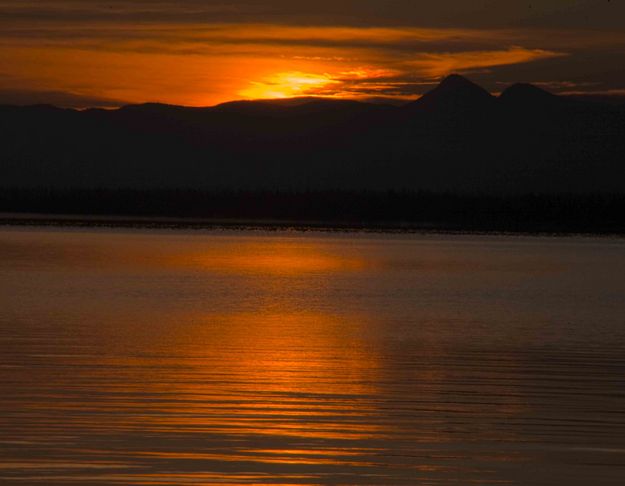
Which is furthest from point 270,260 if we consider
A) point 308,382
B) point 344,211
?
point 344,211

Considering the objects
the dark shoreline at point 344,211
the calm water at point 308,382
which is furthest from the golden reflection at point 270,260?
the dark shoreline at point 344,211

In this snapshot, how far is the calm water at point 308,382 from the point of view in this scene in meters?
14.6

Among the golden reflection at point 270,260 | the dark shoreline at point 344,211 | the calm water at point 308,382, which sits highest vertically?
the calm water at point 308,382

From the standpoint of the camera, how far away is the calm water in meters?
14.6

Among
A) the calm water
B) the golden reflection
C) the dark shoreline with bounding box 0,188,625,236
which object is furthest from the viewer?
the dark shoreline with bounding box 0,188,625,236

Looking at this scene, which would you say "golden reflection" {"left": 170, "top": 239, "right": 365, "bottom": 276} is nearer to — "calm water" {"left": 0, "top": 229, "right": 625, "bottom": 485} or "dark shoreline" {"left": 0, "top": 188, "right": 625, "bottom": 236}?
"calm water" {"left": 0, "top": 229, "right": 625, "bottom": 485}

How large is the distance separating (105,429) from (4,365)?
19.1 ft

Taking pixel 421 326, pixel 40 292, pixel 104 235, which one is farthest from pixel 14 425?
pixel 104 235

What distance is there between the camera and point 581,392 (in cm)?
1970

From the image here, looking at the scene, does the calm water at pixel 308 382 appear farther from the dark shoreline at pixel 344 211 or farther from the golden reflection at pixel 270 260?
the dark shoreline at pixel 344 211

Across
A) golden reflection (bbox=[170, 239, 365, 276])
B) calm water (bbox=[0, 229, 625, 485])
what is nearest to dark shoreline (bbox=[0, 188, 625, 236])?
golden reflection (bbox=[170, 239, 365, 276])

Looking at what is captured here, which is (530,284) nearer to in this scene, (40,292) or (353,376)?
(40,292)

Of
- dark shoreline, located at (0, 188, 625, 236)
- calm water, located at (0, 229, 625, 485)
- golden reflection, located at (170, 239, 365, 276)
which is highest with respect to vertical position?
calm water, located at (0, 229, 625, 485)

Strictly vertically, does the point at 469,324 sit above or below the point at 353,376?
below
